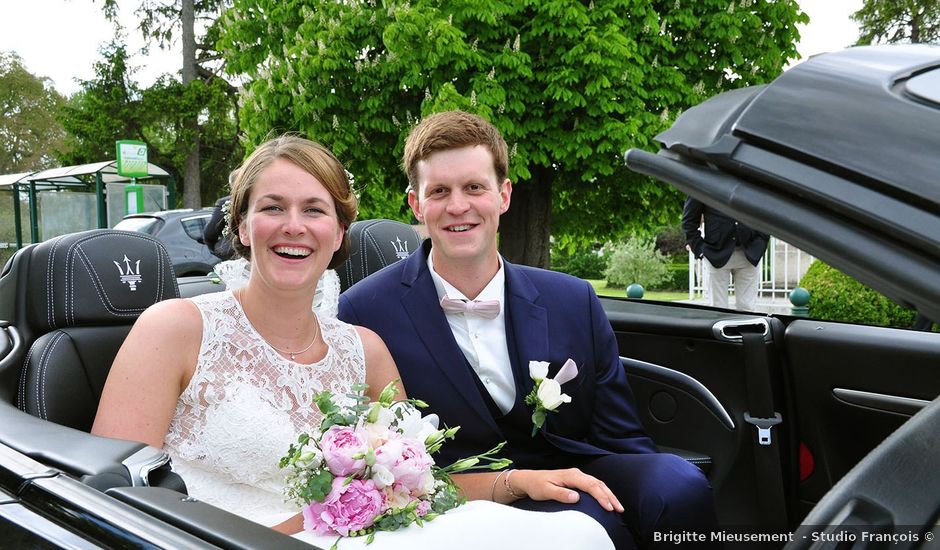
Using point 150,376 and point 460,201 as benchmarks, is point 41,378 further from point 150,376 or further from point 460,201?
point 460,201

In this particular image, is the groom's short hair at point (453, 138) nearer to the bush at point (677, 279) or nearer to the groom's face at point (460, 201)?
the groom's face at point (460, 201)

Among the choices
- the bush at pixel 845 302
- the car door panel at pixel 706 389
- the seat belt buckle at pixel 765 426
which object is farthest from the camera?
the bush at pixel 845 302

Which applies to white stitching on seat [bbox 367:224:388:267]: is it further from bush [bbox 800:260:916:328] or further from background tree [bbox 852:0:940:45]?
background tree [bbox 852:0:940:45]

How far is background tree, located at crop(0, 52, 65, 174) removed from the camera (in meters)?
36.2

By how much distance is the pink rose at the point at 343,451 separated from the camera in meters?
1.64

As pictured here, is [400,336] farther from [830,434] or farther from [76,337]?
[830,434]

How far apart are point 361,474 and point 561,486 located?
2.48 feet

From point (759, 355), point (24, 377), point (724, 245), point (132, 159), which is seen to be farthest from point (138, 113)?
point (759, 355)

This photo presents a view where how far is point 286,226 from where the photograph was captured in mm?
2260

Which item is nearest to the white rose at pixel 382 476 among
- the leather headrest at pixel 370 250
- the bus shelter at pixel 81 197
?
the leather headrest at pixel 370 250

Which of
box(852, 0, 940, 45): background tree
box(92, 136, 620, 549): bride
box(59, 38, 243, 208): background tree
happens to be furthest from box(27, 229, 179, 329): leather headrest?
box(852, 0, 940, 45): background tree

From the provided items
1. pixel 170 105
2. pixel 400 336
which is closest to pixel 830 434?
pixel 400 336

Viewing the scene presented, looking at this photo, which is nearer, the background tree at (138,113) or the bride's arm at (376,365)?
the bride's arm at (376,365)

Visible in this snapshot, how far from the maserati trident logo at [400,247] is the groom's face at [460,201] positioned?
1.42 metres
